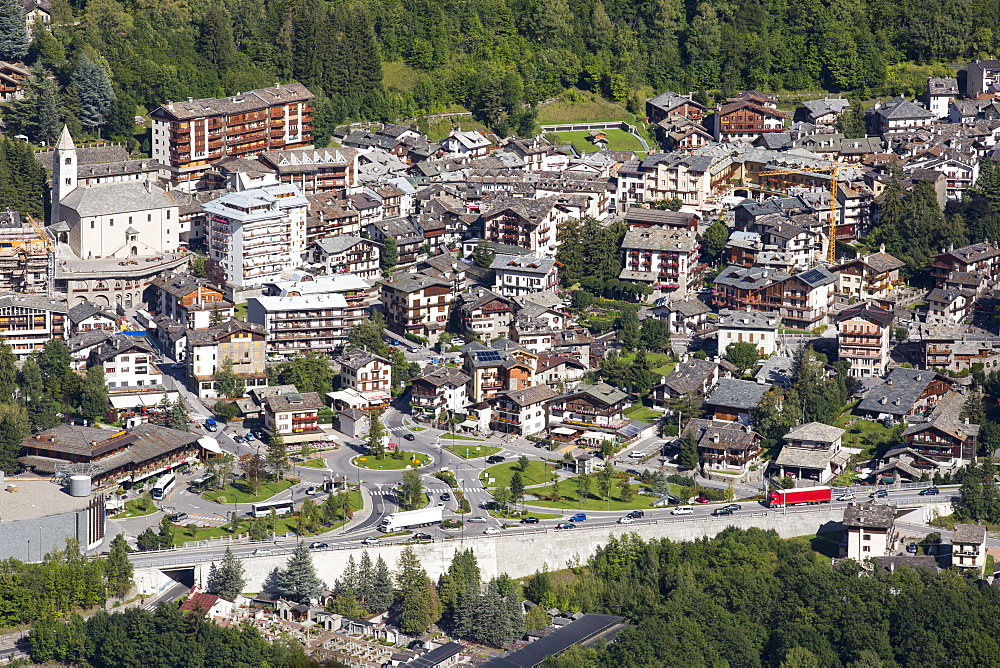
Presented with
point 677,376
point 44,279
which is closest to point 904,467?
point 677,376

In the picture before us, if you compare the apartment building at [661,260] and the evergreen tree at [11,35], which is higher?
the evergreen tree at [11,35]

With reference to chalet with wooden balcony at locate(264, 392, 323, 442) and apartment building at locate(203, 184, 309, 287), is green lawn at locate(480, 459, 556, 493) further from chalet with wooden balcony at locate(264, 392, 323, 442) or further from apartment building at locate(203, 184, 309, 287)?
apartment building at locate(203, 184, 309, 287)

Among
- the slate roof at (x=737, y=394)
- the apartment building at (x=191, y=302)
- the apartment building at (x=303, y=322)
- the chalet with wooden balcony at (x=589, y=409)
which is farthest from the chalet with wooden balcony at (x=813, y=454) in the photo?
the apartment building at (x=191, y=302)

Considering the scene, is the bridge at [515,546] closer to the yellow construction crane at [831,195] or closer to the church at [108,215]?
the yellow construction crane at [831,195]

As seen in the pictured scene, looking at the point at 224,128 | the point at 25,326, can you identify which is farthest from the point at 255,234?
the point at 25,326

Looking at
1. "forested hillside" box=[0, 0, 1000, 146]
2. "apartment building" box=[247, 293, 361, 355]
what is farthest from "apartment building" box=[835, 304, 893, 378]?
"forested hillside" box=[0, 0, 1000, 146]

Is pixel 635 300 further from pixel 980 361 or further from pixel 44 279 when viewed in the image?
pixel 44 279
